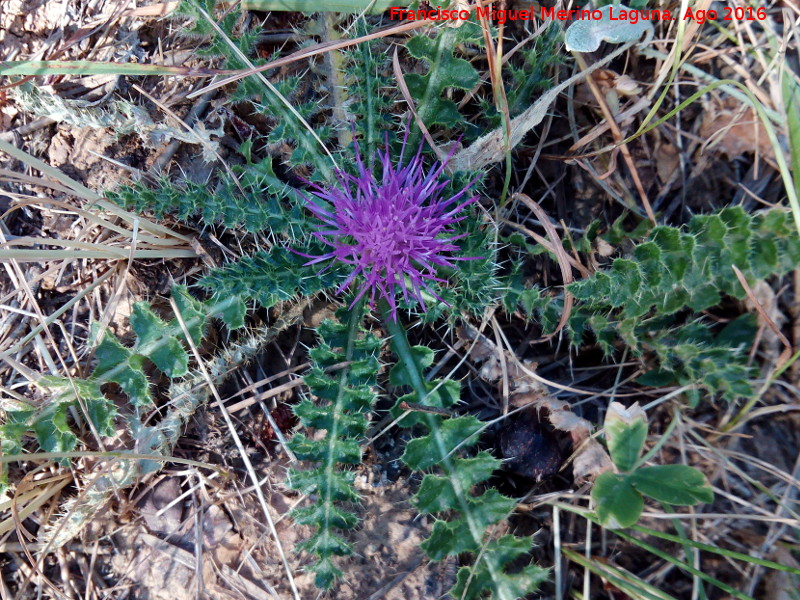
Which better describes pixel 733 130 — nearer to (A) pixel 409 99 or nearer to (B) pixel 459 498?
(A) pixel 409 99

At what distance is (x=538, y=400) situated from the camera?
9.23ft

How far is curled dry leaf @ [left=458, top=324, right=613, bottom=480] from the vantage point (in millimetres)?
2723

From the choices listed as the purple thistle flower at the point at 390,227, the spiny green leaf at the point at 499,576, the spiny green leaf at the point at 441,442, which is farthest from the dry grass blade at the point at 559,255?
the spiny green leaf at the point at 499,576

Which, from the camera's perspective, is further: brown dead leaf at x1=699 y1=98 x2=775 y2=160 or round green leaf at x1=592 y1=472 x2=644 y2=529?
brown dead leaf at x1=699 y1=98 x2=775 y2=160

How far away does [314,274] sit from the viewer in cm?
280

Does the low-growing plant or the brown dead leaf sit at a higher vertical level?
the brown dead leaf

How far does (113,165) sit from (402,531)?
2.35 metres

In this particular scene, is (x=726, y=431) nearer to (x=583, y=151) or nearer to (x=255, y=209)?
(x=583, y=151)

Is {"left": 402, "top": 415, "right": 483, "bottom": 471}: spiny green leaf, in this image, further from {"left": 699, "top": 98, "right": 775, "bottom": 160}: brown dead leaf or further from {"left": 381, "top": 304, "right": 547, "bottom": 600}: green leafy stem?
{"left": 699, "top": 98, "right": 775, "bottom": 160}: brown dead leaf

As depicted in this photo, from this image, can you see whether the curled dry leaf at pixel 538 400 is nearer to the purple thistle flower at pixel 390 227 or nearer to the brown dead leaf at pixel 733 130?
the purple thistle flower at pixel 390 227

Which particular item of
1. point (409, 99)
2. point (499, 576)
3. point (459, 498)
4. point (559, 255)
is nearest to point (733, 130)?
point (559, 255)

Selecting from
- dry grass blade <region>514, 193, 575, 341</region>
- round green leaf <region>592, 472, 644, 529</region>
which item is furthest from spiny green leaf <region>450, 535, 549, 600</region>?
dry grass blade <region>514, 193, 575, 341</region>

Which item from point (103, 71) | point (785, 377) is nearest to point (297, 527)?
point (103, 71)

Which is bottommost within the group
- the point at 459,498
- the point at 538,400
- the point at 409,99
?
the point at 459,498
